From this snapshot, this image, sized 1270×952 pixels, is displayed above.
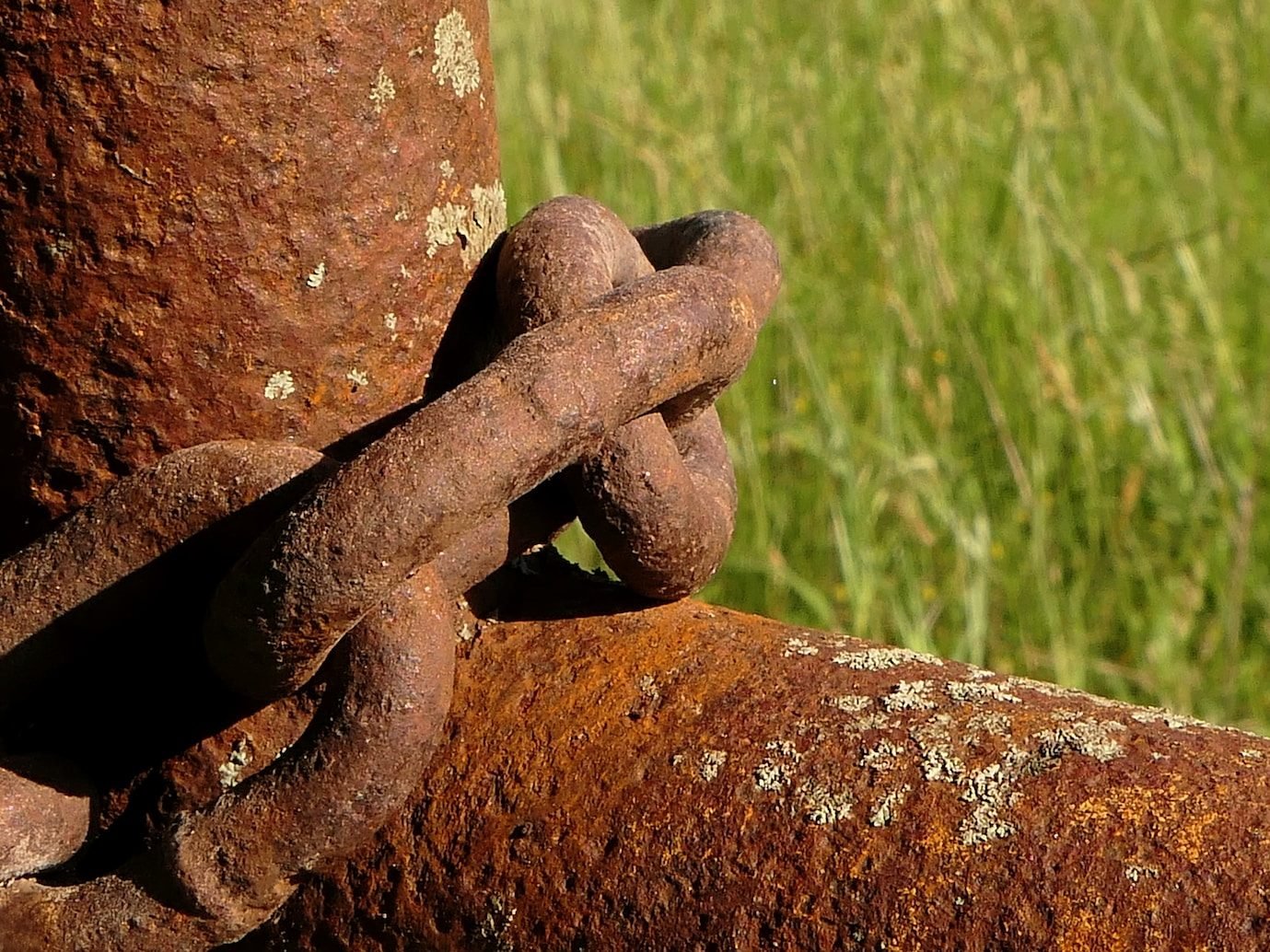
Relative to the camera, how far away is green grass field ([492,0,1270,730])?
3.06 meters

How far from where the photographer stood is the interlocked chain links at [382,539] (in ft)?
2.90

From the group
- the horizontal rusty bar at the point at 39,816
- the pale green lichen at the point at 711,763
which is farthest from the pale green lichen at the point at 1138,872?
the horizontal rusty bar at the point at 39,816

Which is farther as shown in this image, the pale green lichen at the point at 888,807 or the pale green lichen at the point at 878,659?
the pale green lichen at the point at 878,659

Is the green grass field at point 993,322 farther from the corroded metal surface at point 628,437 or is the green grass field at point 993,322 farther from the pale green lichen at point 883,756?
the pale green lichen at point 883,756

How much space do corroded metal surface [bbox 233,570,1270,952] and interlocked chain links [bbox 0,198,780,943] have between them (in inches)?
Result: 2.0

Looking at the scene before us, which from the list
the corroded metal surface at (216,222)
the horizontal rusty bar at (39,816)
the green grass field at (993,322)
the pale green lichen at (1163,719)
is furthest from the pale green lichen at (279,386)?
the green grass field at (993,322)

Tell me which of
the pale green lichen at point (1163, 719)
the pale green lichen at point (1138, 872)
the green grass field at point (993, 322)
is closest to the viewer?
the pale green lichen at point (1138, 872)

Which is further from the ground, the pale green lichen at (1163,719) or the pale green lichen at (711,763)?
the pale green lichen at (711,763)

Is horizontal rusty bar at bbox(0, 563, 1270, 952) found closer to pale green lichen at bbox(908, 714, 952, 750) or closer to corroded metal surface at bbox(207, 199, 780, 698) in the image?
pale green lichen at bbox(908, 714, 952, 750)

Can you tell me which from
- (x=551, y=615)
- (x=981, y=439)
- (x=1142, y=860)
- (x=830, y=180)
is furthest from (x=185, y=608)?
(x=830, y=180)

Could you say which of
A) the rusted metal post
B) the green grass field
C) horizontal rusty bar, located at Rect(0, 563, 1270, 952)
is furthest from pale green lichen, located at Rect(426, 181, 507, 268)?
the green grass field

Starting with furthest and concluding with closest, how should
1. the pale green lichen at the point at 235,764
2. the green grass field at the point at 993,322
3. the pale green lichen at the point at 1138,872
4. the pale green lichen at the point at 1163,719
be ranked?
1. the green grass field at the point at 993,322
2. the pale green lichen at the point at 235,764
3. the pale green lichen at the point at 1163,719
4. the pale green lichen at the point at 1138,872

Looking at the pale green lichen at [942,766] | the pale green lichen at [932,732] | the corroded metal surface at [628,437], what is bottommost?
the pale green lichen at [942,766]

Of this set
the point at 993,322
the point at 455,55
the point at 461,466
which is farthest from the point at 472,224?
the point at 993,322
